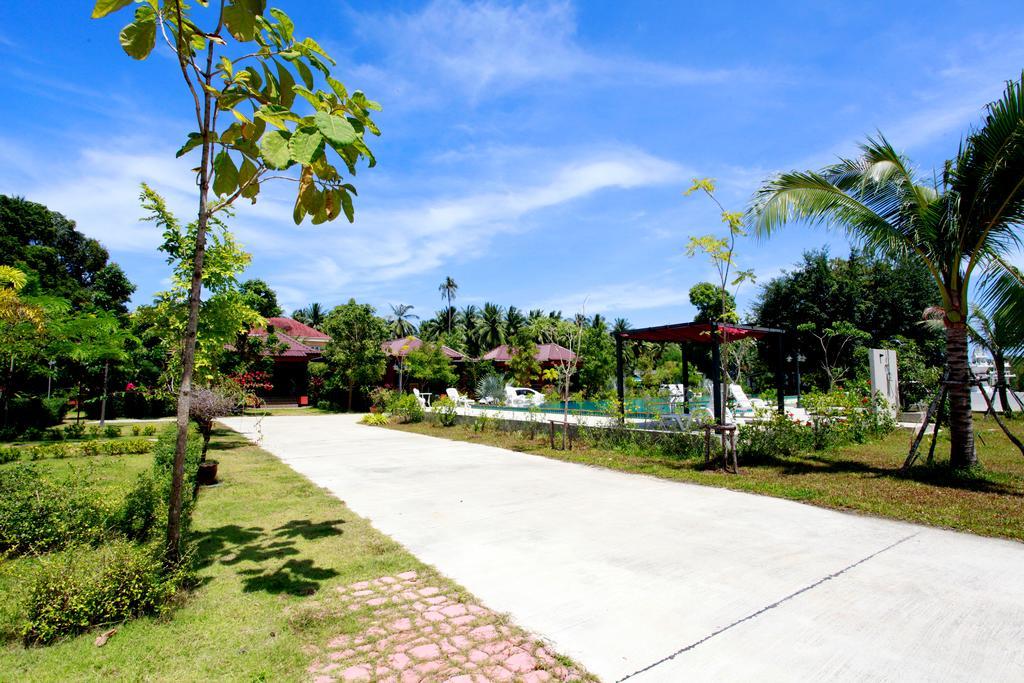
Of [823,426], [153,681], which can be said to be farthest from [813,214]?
[153,681]

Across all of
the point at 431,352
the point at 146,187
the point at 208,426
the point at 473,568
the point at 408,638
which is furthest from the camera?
the point at 431,352

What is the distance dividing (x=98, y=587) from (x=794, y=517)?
624cm

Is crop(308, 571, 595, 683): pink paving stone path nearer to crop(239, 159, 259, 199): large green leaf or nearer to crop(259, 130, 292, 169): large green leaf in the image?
crop(259, 130, 292, 169): large green leaf

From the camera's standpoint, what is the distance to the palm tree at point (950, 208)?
717 cm

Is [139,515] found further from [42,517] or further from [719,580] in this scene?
[719,580]

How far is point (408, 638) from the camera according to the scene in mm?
3219

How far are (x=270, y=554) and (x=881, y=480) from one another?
7813mm

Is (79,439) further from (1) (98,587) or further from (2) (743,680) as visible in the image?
(2) (743,680)

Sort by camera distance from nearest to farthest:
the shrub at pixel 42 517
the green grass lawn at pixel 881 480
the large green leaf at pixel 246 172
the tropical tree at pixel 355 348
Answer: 1. the large green leaf at pixel 246 172
2. the shrub at pixel 42 517
3. the green grass lawn at pixel 881 480
4. the tropical tree at pixel 355 348

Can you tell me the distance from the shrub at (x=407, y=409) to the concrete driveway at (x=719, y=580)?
40.4ft

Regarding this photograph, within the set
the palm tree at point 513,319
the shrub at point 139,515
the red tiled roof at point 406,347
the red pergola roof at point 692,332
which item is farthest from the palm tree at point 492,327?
the shrub at point 139,515

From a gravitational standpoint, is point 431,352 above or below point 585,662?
above

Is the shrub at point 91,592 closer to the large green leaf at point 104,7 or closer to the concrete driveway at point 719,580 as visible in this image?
the concrete driveway at point 719,580

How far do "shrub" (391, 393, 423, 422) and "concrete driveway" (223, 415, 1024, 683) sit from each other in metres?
12.3
